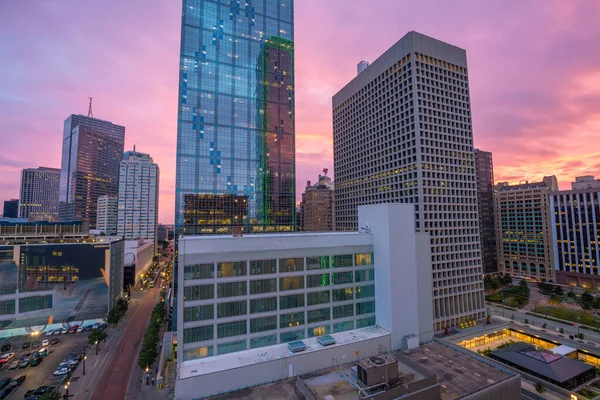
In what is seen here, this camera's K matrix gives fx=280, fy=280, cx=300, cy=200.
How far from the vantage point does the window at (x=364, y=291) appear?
54.4 metres

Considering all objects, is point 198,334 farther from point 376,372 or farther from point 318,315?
point 376,372

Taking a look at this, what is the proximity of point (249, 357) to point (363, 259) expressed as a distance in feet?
88.4

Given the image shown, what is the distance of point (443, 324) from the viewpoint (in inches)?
2859

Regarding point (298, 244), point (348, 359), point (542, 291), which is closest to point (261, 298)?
point (298, 244)

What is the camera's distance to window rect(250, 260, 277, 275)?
46.4 m

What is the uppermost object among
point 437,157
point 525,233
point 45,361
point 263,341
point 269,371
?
point 437,157

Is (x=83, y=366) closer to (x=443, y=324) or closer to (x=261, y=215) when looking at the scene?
(x=261, y=215)

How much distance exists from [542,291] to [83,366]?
507 ft

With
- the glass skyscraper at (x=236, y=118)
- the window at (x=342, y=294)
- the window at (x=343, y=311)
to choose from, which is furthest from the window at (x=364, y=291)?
the glass skyscraper at (x=236, y=118)

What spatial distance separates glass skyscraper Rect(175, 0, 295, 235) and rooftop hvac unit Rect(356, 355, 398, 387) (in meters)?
78.7

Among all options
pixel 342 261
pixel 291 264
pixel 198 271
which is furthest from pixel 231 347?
pixel 342 261

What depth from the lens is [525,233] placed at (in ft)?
487

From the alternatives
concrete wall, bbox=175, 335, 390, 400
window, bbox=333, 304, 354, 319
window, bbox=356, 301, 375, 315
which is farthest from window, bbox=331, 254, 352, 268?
concrete wall, bbox=175, 335, 390, 400

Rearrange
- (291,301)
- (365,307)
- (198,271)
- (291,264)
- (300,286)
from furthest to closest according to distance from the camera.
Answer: (365,307), (300,286), (291,264), (291,301), (198,271)
